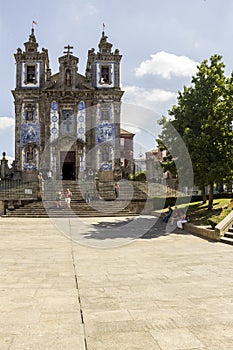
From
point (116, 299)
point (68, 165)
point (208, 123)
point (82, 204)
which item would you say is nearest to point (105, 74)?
point (68, 165)

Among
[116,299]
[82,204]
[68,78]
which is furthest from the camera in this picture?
[68,78]

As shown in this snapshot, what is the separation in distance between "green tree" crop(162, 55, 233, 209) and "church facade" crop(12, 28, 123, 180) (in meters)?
19.1

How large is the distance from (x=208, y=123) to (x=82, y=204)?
12.6m

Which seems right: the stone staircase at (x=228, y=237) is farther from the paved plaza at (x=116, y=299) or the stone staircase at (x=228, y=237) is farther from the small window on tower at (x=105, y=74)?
the small window on tower at (x=105, y=74)

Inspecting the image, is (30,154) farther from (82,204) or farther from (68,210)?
(68,210)

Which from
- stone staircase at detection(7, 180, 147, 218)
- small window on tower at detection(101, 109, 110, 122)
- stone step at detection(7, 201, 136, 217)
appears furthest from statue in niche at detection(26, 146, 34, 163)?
stone step at detection(7, 201, 136, 217)

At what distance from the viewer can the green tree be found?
1797 centimetres

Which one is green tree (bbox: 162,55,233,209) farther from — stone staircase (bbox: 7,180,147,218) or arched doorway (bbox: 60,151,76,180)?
arched doorway (bbox: 60,151,76,180)

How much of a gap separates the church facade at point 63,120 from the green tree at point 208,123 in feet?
62.8

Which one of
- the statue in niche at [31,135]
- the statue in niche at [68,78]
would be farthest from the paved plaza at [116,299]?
the statue in niche at [68,78]

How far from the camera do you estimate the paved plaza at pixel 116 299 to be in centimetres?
426

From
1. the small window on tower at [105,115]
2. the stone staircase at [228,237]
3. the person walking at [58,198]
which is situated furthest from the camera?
the small window on tower at [105,115]

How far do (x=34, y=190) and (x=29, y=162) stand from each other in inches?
397

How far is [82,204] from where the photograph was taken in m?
26.9
